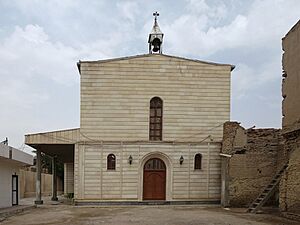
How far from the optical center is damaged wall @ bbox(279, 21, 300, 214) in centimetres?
1470

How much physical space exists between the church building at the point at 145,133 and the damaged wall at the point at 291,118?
6.85m

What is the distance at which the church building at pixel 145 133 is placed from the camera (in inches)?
887

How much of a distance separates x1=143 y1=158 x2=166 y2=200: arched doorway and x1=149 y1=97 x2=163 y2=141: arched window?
1.34m

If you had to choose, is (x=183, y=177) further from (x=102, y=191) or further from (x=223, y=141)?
(x=102, y=191)

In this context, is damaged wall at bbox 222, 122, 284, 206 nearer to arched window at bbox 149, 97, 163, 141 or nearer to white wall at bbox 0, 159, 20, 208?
arched window at bbox 149, 97, 163, 141

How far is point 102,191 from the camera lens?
73.4 feet

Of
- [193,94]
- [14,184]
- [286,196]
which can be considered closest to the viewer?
[286,196]

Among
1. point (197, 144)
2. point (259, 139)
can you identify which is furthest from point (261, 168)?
point (197, 144)

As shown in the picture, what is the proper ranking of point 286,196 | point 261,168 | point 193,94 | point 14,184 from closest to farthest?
point 286,196, point 261,168, point 14,184, point 193,94

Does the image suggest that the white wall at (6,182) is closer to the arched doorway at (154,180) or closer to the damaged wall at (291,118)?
the arched doorway at (154,180)

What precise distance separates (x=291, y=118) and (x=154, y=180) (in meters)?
9.49

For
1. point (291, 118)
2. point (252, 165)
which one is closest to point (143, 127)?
point (252, 165)

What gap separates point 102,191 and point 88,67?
689 cm

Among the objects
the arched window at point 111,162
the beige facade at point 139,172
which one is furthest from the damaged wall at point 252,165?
the arched window at point 111,162
